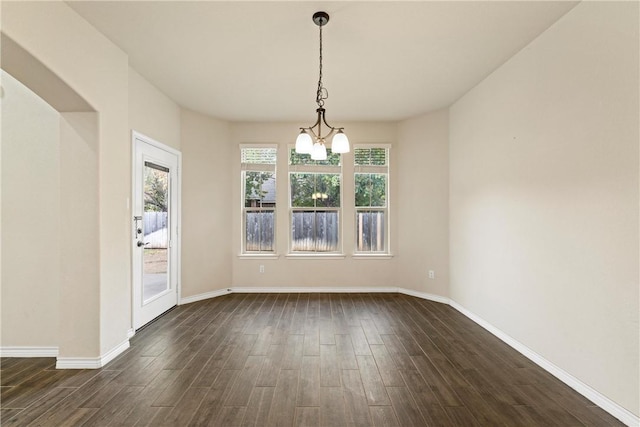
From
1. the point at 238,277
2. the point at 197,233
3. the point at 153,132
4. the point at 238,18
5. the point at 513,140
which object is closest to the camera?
the point at 238,18

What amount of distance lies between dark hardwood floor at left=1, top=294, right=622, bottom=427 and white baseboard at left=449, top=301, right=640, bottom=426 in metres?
0.06

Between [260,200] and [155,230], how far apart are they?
1820 mm

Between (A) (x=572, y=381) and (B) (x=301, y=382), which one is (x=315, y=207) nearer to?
(B) (x=301, y=382)

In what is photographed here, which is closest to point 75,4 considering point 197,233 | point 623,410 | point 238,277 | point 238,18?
point 238,18

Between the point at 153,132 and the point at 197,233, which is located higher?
the point at 153,132

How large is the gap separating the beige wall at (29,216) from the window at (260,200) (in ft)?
9.09

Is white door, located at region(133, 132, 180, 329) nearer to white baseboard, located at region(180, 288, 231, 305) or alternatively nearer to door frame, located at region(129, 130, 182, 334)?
door frame, located at region(129, 130, 182, 334)

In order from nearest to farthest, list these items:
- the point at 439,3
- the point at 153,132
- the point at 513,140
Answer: the point at 439,3
the point at 513,140
the point at 153,132

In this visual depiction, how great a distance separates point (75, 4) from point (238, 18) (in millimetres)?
1233

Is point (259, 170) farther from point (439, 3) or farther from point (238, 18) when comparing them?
point (439, 3)

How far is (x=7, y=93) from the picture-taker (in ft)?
9.76

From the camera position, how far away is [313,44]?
3004 millimetres

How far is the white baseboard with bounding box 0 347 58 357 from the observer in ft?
9.82

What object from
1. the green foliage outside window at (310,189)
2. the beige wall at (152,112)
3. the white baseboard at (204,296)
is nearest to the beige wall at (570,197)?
the green foliage outside window at (310,189)
